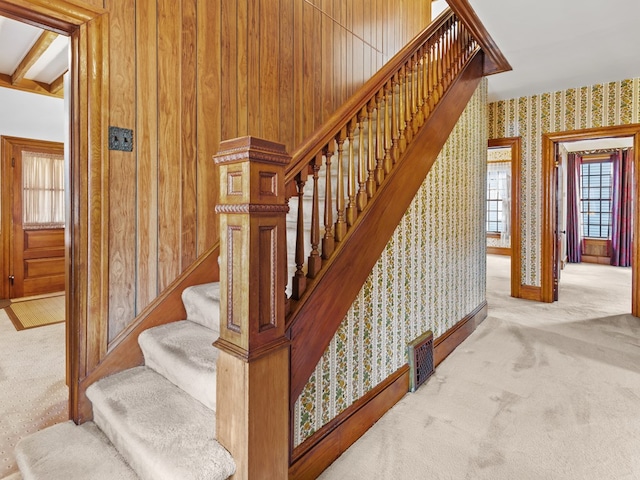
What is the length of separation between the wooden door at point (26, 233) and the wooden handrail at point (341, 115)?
181 inches

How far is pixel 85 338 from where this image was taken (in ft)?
5.51

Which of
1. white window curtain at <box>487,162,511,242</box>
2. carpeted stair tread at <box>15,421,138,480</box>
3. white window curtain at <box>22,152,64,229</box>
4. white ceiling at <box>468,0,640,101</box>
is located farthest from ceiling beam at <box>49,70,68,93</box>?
white window curtain at <box>487,162,511,242</box>

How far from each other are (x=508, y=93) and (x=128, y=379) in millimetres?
4672

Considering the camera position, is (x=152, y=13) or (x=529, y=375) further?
(x=529, y=375)

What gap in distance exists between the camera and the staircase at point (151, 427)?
3.92 feet

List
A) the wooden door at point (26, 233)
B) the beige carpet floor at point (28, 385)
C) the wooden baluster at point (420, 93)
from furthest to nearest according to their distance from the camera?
the wooden door at point (26, 233)
the wooden baluster at point (420, 93)
the beige carpet floor at point (28, 385)

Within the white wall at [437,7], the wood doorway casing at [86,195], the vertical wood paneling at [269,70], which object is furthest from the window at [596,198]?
the wood doorway casing at [86,195]

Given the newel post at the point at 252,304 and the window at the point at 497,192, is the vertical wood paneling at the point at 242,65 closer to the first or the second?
the newel post at the point at 252,304

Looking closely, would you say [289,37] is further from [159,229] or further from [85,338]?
[85,338]

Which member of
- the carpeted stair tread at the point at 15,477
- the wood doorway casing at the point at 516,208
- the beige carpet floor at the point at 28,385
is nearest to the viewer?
the carpeted stair tread at the point at 15,477

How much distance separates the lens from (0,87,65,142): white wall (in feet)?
13.6

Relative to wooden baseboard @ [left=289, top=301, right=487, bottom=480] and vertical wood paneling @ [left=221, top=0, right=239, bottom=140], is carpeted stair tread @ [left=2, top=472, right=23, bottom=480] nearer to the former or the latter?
wooden baseboard @ [left=289, top=301, right=487, bottom=480]

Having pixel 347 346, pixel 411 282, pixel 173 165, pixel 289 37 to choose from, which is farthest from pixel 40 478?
pixel 289 37

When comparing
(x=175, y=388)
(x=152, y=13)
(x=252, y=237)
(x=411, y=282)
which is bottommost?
(x=175, y=388)
